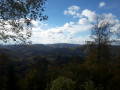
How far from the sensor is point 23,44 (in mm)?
6414

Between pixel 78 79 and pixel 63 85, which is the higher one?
pixel 63 85

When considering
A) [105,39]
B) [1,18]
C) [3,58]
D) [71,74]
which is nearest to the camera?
[1,18]

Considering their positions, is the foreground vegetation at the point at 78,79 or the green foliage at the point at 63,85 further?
the green foliage at the point at 63,85

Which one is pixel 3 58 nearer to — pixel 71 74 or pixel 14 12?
pixel 71 74

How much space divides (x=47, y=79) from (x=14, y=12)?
8.02 meters

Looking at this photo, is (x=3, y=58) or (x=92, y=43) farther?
(x=3, y=58)

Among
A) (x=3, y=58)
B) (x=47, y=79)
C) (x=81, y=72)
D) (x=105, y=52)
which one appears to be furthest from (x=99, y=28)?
(x=3, y=58)

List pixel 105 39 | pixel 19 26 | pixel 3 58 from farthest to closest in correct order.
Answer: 1. pixel 3 58
2. pixel 105 39
3. pixel 19 26

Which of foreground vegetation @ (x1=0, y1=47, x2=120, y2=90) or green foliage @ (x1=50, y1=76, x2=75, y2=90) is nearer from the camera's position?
foreground vegetation @ (x1=0, y1=47, x2=120, y2=90)

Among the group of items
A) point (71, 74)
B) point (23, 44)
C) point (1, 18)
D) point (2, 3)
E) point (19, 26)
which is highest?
point (2, 3)

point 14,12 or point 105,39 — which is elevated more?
point 14,12

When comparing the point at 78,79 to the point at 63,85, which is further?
the point at 78,79

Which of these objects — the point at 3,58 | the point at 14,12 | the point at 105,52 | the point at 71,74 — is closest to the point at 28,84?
the point at 71,74

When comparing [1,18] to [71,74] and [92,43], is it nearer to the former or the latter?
[71,74]
